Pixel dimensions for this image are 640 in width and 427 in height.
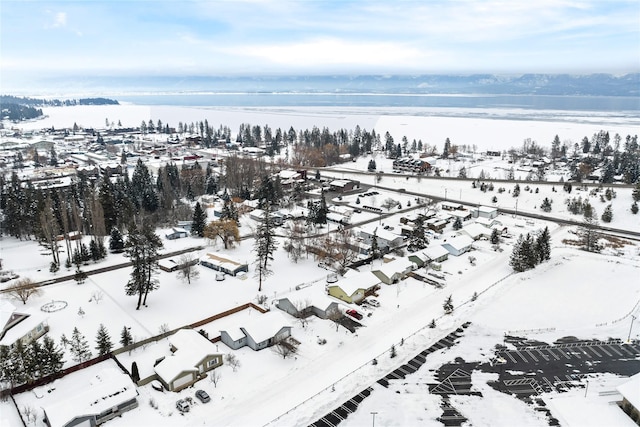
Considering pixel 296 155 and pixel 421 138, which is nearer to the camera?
pixel 296 155

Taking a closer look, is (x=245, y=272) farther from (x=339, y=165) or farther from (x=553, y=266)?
(x=339, y=165)

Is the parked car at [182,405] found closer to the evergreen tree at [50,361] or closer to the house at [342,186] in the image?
the evergreen tree at [50,361]

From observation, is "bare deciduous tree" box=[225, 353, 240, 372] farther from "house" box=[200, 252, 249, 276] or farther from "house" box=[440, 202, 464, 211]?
"house" box=[440, 202, 464, 211]

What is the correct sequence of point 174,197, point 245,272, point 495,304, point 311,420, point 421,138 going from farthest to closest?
point 421,138 < point 174,197 < point 245,272 < point 495,304 < point 311,420

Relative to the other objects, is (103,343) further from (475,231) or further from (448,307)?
(475,231)

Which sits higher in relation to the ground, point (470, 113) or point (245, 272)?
point (470, 113)

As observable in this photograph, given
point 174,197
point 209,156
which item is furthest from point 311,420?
point 209,156

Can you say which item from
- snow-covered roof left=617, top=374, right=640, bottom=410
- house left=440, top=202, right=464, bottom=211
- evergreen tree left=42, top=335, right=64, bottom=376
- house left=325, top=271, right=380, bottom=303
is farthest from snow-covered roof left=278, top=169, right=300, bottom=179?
snow-covered roof left=617, top=374, right=640, bottom=410
